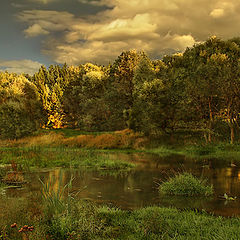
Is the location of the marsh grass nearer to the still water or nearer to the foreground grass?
the still water

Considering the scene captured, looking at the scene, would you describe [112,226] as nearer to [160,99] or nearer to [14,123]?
[160,99]

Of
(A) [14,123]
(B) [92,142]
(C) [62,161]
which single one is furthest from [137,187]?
(A) [14,123]

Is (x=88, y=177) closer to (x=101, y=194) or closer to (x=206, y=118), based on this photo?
(x=101, y=194)

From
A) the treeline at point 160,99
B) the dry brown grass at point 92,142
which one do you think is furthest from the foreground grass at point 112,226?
the treeline at point 160,99

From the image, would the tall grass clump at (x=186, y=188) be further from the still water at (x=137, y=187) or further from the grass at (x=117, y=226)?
the grass at (x=117, y=226)

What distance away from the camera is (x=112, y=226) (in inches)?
314

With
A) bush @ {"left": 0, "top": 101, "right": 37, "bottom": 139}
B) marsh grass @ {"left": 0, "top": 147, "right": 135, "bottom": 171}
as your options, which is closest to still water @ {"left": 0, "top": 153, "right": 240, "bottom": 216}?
marsh grass @ {"left": 0, "top": 147, "right": 135, "bottom": 171}

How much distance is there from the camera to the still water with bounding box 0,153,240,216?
10727 mm

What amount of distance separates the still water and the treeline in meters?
11.8

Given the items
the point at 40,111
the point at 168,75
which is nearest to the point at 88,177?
the point at 168,75

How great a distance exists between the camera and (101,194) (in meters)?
12.6

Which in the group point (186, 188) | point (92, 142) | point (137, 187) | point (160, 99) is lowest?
point (92, 142)

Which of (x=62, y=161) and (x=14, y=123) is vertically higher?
(x=14, y=123)

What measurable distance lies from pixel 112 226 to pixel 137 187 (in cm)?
608
